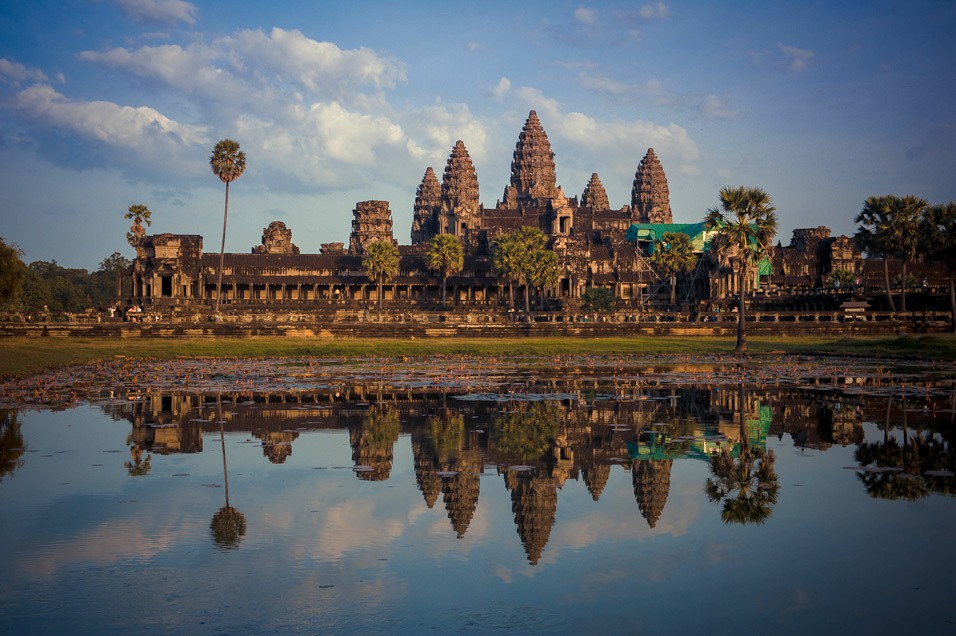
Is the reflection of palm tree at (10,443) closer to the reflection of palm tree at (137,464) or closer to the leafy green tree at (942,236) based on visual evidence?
the reflection of palm tree at (137,464)

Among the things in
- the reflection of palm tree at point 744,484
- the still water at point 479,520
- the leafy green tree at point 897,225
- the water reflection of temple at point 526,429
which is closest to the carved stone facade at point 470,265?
the leafy green tree at point 897,225

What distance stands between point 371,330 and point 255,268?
56.8 metres

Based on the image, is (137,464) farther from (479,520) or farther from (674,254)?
(674,254)

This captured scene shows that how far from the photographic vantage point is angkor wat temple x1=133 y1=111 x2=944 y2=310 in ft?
368

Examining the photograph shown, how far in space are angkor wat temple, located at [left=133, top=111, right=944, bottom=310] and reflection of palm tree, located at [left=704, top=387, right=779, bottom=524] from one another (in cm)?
8731

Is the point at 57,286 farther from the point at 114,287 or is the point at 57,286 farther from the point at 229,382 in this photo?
the point at 229,382

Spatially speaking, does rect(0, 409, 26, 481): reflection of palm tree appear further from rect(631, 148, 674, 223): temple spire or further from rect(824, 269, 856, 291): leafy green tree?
rect(631, 148, 674, 223): temple spire

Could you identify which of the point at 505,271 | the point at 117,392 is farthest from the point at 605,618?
the point at 505,271

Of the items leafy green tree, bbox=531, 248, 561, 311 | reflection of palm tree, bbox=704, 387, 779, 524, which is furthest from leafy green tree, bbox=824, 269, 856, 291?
reflection of palm tree, bbox=704, 387, 779, 524

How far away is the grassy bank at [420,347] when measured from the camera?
47.8 metres

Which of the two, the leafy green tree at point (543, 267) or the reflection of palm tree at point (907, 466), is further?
the leafy green tree at point (543, 267)

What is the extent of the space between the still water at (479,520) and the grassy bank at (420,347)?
983 inches

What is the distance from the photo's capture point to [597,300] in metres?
108

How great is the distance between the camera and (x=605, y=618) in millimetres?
9133
